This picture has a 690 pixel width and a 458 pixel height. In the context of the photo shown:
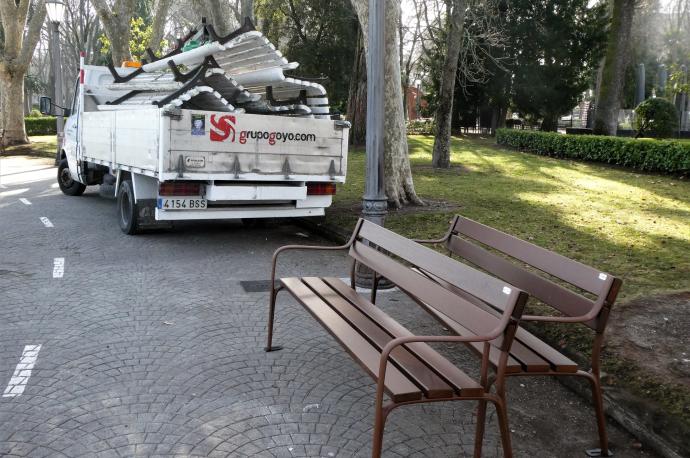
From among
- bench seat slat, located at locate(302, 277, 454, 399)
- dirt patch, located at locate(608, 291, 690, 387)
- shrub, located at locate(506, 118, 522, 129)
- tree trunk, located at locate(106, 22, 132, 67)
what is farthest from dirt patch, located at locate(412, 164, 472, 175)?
shrub, located at locate(506, 118, 522, 129)

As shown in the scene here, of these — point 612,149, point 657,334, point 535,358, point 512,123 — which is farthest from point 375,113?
point 512,123

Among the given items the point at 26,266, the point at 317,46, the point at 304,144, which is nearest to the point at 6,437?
the point at 26,266

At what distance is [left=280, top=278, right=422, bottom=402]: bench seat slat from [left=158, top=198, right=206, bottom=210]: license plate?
384 cm

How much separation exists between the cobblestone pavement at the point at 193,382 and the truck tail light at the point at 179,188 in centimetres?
106

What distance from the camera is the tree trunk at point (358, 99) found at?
25188 mm

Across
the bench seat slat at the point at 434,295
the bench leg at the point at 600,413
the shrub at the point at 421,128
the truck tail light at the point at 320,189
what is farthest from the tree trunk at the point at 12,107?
the bench leg at the point at 600,413

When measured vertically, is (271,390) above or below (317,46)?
below

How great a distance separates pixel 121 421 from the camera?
382cm

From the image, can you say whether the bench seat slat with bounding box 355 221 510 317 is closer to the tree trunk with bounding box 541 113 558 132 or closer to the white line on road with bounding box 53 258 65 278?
the white line on road with bounding box 53 258 65 278

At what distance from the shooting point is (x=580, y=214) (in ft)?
35.7

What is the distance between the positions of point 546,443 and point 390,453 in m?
0.92

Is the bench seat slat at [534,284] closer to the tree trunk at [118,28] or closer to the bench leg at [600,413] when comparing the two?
the bench leg at [600,413]

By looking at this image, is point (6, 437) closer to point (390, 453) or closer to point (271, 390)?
point (271, 390)

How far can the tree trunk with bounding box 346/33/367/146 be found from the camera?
82.6ft
